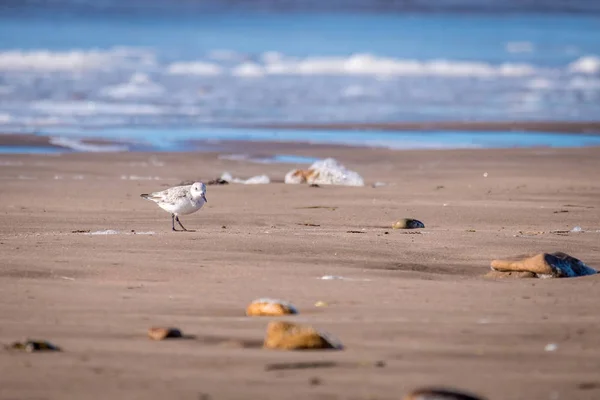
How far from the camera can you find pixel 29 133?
80.5 ft

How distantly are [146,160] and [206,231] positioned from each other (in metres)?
9.10

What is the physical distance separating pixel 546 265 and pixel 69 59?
45959 mm

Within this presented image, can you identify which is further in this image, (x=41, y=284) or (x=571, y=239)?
(x=571, y=239)

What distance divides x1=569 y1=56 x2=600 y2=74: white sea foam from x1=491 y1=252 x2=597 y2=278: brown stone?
43953 millimetres

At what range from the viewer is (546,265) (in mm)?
7688

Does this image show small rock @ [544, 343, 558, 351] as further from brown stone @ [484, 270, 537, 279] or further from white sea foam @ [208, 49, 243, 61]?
white sea foam @ [208, 49, 243, 61]

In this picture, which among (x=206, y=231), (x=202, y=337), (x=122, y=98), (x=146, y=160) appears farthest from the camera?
(x=122, y=98)

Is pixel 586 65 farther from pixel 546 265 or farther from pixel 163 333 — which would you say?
pixel 163 333

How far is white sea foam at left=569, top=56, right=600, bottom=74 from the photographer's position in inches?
2003

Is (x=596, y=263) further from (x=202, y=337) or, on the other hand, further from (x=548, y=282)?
A: (x=202, y=337)

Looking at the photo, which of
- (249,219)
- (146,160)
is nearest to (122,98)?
(146,160)

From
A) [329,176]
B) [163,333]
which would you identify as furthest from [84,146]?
[163,333]

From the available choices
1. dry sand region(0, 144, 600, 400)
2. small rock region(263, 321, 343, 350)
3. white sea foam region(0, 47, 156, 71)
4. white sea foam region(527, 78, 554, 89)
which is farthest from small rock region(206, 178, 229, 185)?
white sea foam region(0, 47, 156, 71)

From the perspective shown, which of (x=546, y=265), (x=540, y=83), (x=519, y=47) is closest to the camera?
(x=546, y=265)
